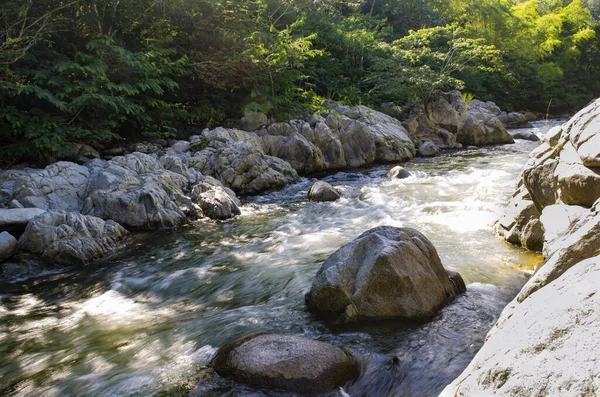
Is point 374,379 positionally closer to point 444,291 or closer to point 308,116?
point 444,291

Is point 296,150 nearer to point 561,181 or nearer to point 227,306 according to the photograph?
point 227,306

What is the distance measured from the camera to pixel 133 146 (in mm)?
11648

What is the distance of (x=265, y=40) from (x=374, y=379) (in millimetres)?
13095

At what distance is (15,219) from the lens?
22.7 ft

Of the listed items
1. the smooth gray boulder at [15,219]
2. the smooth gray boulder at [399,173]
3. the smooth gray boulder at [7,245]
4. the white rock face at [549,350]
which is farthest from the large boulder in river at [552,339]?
the smooth gray boulder at [399,173]

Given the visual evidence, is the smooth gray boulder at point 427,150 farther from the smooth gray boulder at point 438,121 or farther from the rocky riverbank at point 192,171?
the smooth gray boulder at point 438,121

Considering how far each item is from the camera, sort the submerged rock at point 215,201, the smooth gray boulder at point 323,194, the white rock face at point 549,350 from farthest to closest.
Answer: the smooth gray boulder at point 323,194 < the submerged rock at point 215,201 < the white rock face at point 549,350

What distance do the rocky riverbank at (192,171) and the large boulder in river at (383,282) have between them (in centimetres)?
430

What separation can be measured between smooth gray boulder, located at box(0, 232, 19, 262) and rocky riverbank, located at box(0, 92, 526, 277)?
0.01m

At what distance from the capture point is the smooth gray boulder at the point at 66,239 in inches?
255

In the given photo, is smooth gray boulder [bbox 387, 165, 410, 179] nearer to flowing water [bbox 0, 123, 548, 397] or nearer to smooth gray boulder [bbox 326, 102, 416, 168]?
smooth gray boulder [bbox 326, 102, 416, 168]

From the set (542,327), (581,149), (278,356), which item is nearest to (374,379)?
(278,356)

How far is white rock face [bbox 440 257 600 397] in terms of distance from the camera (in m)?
1.59

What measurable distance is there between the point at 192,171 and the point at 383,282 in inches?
284
